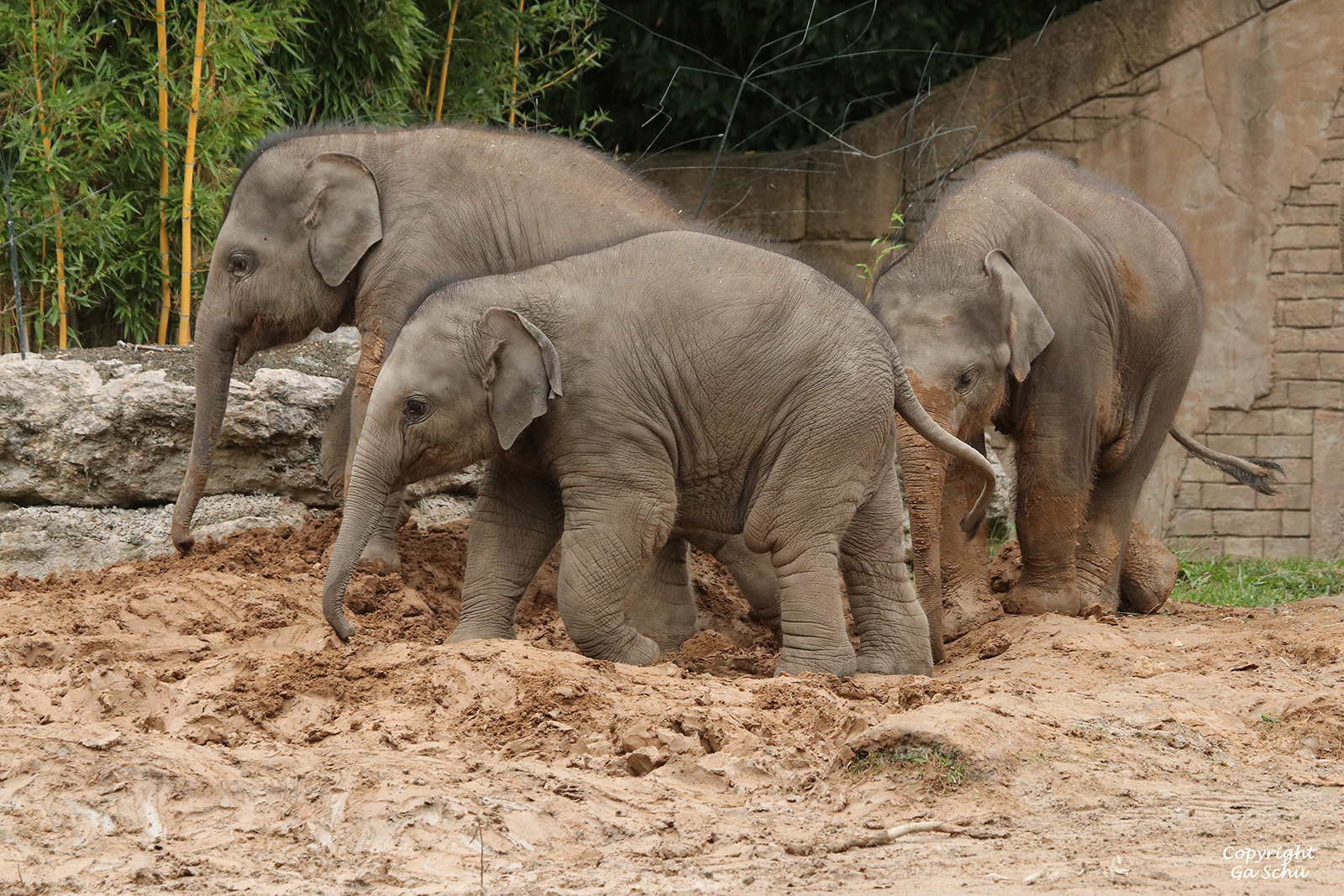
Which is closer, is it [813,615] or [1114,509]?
[813,615]

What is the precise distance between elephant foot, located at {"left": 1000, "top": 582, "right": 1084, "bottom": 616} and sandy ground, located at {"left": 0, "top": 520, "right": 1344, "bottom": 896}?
1.40 meters

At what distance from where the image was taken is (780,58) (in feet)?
39.4

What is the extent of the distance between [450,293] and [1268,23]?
25.2ft

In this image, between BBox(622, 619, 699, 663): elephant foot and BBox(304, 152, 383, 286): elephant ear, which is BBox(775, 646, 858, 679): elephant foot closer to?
BBox(622, 619, 699, 663): elephant foot

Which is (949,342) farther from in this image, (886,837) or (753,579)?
(886,837)

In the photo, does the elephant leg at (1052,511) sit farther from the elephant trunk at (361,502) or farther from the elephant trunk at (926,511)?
the elephant trunk at (361,502)

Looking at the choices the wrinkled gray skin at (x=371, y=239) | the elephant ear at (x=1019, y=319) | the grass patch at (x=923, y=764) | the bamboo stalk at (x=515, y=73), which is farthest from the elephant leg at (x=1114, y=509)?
the bamboo stalk at (x=515, y=73)

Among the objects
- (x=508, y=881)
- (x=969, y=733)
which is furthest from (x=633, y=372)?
(x=508, y=881)

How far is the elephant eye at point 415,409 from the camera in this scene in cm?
549

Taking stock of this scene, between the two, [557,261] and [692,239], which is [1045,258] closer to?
[692,239]

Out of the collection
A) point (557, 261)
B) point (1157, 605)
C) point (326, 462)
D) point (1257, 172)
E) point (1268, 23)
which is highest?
point (1268, 23)

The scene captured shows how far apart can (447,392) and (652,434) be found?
2.34ft

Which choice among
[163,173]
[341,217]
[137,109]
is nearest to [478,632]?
[341,217]

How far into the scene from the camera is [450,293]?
18.4 feet
